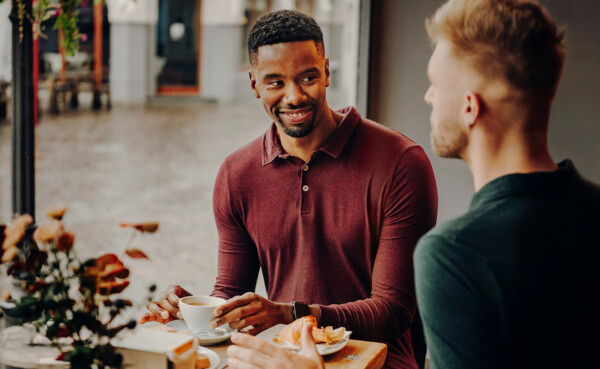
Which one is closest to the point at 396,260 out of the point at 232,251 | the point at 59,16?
the point at 232,251

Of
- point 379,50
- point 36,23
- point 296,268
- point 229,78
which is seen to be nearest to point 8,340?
point 296,268

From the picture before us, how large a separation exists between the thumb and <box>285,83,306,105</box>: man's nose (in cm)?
88

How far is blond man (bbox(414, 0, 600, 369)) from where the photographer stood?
1.09 metres

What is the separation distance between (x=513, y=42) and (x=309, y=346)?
0.69 meters

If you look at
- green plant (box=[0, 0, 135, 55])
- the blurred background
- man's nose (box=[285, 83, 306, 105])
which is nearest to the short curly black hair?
man's nose (box=[285, 83, 306, 105])

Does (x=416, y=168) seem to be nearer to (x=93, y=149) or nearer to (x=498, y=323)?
(x=498, y=323)

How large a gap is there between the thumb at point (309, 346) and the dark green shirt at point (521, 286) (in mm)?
340

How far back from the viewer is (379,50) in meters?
3.56

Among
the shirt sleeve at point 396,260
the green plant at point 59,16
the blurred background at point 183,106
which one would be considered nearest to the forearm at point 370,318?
the shirt sleeve at point 396,260

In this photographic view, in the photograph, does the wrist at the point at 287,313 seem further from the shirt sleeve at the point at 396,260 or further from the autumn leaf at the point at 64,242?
the autumn leaf at the point at 64,242

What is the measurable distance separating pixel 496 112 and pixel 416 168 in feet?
3.06

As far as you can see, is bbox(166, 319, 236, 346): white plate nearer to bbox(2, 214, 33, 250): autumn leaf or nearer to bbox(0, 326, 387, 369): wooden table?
bbox(0, 326, 387, 369): wooden table

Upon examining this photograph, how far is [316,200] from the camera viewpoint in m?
2.15

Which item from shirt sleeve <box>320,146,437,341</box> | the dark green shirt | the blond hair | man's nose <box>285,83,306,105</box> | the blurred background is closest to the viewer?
the dark green shirt
